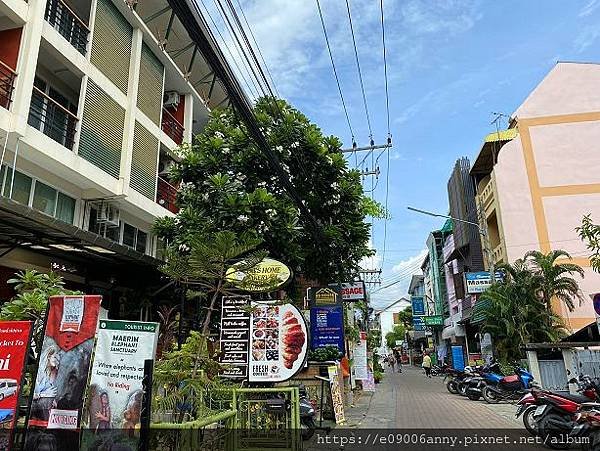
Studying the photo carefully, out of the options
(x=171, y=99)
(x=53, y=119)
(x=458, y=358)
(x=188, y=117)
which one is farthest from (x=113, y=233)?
(x=458, y=358)

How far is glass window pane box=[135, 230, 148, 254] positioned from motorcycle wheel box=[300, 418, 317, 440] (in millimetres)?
8218

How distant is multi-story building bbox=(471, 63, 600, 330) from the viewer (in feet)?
63.5

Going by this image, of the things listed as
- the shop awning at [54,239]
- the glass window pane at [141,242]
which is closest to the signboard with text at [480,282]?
the glass window pane at [141,242]

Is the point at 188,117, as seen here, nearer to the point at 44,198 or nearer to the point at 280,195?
the point at 44,198

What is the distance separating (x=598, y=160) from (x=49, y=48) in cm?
2093

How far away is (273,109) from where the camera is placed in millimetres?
10820

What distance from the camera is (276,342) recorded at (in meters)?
7.15

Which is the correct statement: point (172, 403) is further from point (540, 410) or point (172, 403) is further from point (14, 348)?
point (540, 410)

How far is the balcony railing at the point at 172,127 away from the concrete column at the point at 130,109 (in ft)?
8.41

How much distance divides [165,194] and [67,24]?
568 centimetres

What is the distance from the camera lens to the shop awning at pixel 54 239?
6.86 metres

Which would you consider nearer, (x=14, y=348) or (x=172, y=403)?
(x=14, y=348)

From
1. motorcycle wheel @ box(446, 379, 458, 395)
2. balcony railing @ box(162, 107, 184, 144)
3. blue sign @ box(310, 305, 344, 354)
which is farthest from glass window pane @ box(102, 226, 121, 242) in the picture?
motorcycle wheel @ box(446, 379, 458, 395)

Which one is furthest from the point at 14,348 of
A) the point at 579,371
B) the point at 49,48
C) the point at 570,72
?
the point at 570,72
